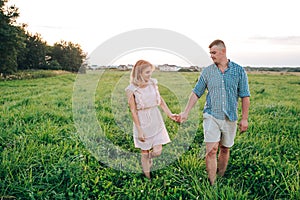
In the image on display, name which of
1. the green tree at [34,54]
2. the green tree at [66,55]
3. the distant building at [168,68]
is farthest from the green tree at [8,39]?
the distant building at [168,68]

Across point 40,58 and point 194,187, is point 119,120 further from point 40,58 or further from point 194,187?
point 40,58

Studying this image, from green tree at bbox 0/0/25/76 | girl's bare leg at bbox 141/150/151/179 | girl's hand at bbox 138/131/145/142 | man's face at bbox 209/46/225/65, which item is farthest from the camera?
green tree at bbox 0/0/25/76

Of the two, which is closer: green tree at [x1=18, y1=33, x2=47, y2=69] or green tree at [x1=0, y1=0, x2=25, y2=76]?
green tree at [x1=0, y1=0, x2=25, y2=76]

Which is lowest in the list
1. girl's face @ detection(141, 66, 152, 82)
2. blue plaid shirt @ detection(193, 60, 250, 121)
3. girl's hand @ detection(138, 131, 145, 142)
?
girl's hand @ detection(138, 131, 145, 142)

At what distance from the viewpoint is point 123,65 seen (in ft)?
11.8

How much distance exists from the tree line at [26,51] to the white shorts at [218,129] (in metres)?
2.24

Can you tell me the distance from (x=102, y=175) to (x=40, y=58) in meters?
39.0

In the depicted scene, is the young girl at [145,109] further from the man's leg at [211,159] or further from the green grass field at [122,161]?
the man's leg at [211,159]

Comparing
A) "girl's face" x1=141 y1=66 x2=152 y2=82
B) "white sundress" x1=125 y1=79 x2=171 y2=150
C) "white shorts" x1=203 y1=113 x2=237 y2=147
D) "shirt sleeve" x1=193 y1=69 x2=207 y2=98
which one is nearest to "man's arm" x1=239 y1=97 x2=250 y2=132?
"white shorts" x1=203 y1=113 x2=237 y2=147

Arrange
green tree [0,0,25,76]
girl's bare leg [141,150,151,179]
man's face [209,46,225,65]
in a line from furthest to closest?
green tree [0,0,25,76]
girl's bare leg [141,150,151,179]
man's face [209,46,225,65]

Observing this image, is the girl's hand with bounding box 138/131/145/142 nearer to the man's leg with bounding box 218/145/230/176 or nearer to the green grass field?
the green grass field

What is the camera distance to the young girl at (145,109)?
10.6 feet

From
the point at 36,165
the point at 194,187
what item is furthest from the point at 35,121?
the point at 194,187

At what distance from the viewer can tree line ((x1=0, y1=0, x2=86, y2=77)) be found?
23984 mm
